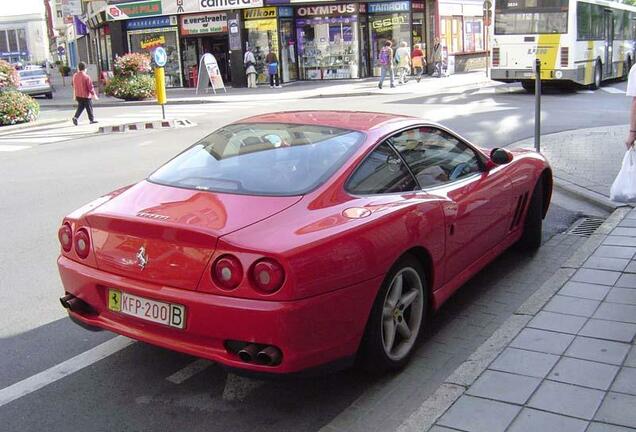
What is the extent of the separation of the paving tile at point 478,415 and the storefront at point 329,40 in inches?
1136

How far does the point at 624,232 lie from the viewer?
6.10 m

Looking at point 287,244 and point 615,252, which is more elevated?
point 287,244

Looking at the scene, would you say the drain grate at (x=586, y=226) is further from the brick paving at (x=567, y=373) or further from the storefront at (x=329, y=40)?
the storefront at (x=329, y=40)

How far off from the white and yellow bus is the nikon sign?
1261 centimetres

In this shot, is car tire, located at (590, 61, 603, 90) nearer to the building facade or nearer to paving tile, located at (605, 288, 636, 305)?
the building facade

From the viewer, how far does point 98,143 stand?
15.0 m

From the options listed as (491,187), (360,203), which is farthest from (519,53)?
(360,203)

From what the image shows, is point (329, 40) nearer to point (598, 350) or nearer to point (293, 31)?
point (293, 31)

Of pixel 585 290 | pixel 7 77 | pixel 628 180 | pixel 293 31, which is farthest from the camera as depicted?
pixel 293 31

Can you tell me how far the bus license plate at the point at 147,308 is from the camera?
11.0 ft

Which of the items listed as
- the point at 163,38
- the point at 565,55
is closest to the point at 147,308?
the point at 565,55

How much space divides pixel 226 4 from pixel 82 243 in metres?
28.8

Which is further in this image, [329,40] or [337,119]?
[329,40]

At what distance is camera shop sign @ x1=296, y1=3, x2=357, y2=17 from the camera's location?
30.8m
